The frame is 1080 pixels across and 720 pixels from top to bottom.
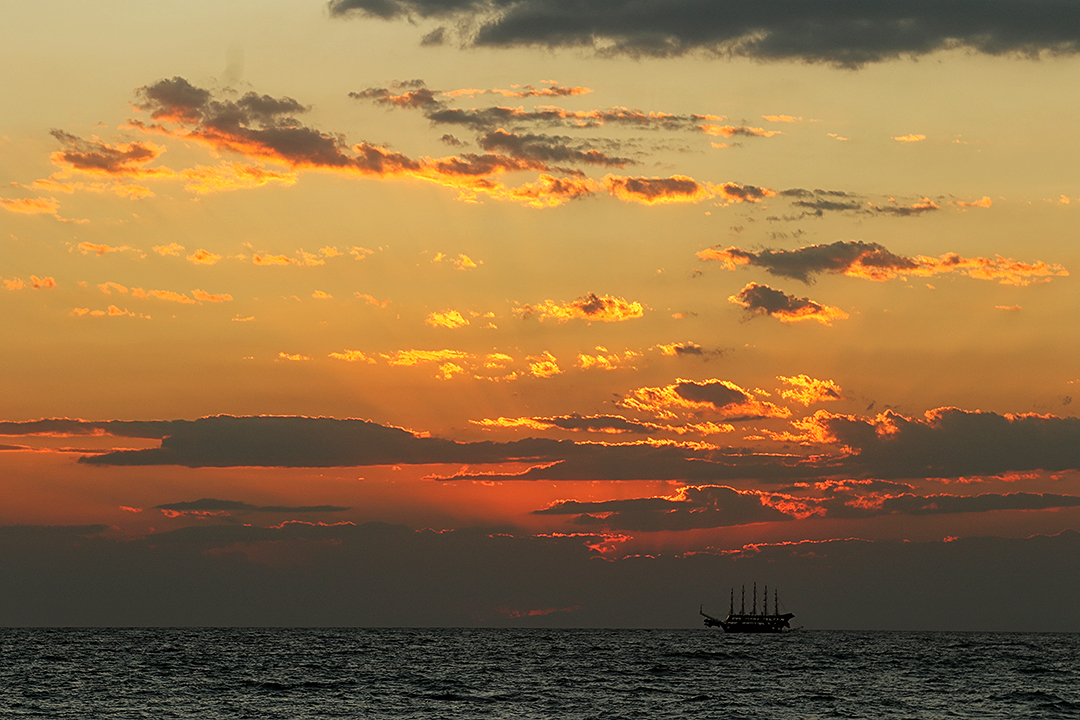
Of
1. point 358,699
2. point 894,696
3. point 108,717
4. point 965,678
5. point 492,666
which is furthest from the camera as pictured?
point 492,666

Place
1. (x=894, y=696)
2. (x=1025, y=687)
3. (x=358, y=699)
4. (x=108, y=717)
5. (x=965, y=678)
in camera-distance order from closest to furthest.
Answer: (x=108, y=717)
(x=358, y=699)
(x=894, y=696)
(x=1025, y=687)
(x=965, y=678)

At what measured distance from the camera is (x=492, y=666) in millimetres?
176000

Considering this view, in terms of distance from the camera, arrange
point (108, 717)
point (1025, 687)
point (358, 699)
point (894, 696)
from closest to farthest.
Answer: point (108, 717)
point (358, 699)
point (894, 696)
point (1025, 687)

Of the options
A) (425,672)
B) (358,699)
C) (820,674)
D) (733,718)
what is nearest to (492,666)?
(425,672)

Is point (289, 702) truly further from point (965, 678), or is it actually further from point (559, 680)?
point (965, 678)

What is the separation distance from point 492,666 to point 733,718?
81.8 metres

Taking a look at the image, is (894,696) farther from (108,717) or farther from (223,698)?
(108,717)

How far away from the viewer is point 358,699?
11331 cm

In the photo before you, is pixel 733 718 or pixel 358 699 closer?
pixel 733 718

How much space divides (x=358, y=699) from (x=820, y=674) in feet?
247

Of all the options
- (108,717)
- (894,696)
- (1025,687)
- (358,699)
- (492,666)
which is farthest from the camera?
(492,666)

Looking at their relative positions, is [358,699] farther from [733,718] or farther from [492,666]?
[492,666]

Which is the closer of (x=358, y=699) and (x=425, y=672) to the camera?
(x=358, y=699)

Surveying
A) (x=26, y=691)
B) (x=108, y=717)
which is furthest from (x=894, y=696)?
(x=26, y=691)
